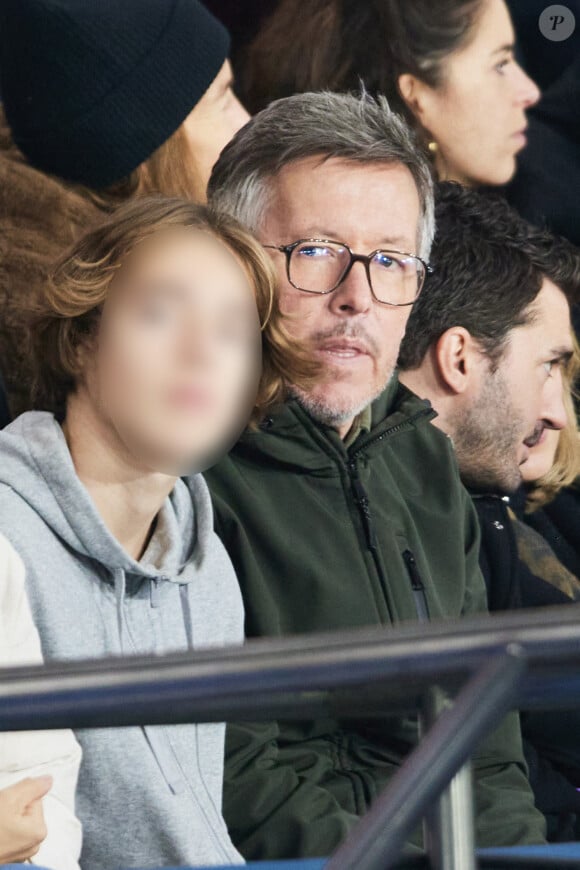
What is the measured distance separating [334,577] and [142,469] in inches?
12.9

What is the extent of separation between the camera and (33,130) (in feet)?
5.16

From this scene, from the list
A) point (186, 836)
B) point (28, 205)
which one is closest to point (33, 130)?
point (28, 205)

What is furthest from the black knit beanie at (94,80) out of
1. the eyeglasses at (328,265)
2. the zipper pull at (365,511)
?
the zipper pull at (365,511)

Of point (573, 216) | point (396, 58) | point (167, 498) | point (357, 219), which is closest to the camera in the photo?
point (167, 498)

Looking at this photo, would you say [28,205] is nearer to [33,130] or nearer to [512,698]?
[33,130]

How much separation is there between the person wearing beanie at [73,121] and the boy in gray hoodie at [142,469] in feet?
0.59

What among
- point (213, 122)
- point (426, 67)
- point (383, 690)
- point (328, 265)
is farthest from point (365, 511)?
point (383, 690)

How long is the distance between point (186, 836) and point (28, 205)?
2.43 ft

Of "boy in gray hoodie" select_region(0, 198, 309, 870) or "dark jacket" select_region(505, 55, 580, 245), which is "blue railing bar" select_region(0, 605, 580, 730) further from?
"dark jacket" select_region(505, 55, 580, 245)

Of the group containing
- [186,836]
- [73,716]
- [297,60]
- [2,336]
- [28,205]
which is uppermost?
[73,716]

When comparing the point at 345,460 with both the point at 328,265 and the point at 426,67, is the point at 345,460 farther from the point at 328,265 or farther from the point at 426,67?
the point at 426,67

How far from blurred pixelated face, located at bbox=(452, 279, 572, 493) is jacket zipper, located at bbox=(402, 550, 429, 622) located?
25 cm

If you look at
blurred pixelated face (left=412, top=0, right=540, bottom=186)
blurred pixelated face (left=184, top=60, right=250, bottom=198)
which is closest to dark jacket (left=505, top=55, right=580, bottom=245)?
blurred pixelated face (left=412, top=0, right=540, bottom=186)

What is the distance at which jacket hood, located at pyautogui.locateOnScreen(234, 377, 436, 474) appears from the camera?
158 centimetres
